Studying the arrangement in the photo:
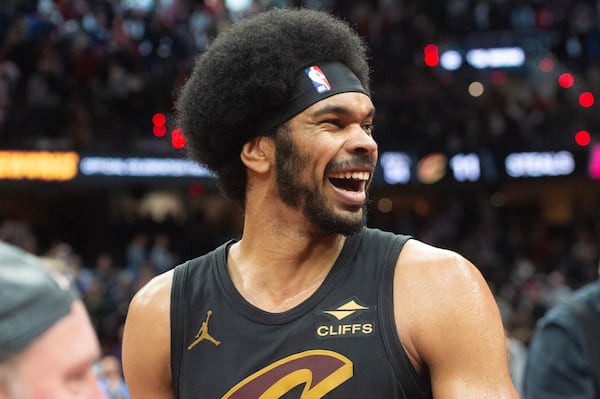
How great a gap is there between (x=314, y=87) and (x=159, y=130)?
13946mm

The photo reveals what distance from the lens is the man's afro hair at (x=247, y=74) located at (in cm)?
294

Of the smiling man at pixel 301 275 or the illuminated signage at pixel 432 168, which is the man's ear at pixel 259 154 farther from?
the illuminated signage at pixel 432 168

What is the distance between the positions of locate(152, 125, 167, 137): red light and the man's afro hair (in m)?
13.5

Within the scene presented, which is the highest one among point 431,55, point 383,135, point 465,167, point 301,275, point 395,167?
point 431,55

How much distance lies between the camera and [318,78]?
2.90m

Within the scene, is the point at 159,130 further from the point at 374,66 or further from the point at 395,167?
the point at 395,167

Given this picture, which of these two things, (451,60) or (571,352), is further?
(451,60)

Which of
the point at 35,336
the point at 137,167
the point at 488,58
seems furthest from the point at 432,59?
the point at 35,336

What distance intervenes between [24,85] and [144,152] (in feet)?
7.32

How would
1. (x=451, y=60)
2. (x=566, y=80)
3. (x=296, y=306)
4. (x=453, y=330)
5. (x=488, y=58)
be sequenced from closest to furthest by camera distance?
(x=453, y=330) → (x=296, y=306) → (x=566, y=80) → (x=451, y=60) → (x=488, y=58)

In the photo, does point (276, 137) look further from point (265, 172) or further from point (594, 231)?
point (594, 231)

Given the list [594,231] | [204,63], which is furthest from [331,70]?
[594,231]

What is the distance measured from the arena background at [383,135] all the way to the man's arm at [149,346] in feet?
27.9

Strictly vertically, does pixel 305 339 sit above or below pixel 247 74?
below
